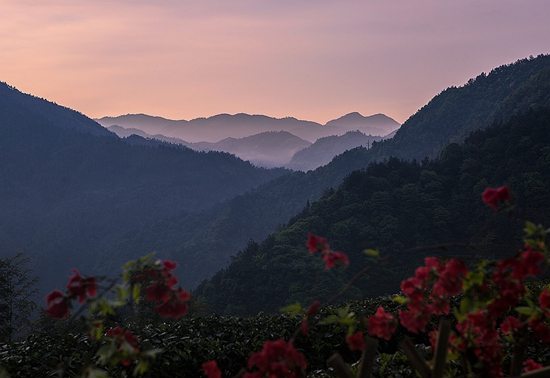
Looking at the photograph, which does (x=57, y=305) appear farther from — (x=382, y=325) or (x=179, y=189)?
(x=179, y=189)

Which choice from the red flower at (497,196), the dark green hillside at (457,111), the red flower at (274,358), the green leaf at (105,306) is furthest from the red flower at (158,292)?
the dark green hillside at (457,111)

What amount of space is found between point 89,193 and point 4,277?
6332 inches

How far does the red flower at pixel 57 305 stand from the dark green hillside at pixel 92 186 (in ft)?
446

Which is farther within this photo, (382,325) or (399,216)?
(399,216)

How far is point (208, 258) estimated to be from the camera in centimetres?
10181

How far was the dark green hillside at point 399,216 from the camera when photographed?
39969 millimetres

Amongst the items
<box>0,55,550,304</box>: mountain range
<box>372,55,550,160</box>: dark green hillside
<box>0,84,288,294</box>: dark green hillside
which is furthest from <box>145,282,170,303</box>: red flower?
<box>0,84,288,294</box>: dark green hillside

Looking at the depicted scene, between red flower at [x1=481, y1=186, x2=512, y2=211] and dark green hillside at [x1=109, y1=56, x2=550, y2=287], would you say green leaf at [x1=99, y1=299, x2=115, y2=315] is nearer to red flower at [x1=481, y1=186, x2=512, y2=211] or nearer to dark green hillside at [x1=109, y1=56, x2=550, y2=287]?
red flower at [x1=481, y1=186, x2=512, y2=211]

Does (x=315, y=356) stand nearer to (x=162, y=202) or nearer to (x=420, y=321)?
(x=420, y=321)

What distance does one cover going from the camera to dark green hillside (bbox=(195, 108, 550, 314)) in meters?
40.0

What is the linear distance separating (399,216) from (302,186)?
71.9 metres

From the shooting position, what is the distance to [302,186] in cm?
11800

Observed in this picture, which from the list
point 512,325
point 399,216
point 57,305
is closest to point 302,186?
point 399,216

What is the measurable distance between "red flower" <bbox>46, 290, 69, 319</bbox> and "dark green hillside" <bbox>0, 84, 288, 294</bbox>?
136041 mm
